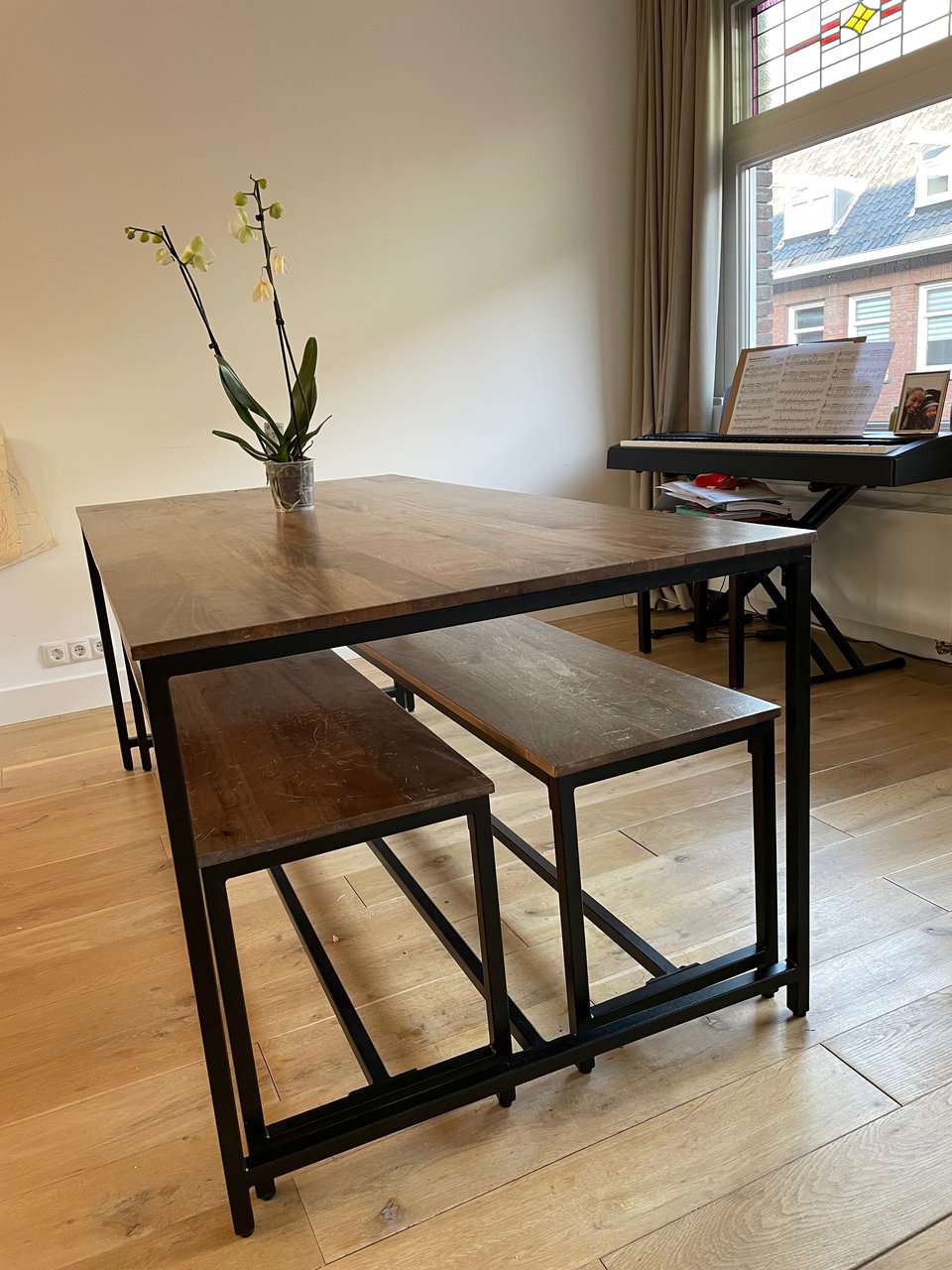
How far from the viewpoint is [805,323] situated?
343cm

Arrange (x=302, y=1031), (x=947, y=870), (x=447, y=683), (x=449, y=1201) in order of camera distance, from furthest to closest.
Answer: (x=947, y=870)
(x=447, y=683)
(x=302, y=1031)
(x=449, y=1201)

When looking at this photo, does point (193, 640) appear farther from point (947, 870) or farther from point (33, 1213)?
point (947, 870)

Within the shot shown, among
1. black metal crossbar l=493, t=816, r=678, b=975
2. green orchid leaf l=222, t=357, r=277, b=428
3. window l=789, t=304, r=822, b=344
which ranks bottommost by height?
black metal crossbar l=493, t=816, r=678, b=975

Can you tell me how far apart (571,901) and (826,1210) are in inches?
17.8

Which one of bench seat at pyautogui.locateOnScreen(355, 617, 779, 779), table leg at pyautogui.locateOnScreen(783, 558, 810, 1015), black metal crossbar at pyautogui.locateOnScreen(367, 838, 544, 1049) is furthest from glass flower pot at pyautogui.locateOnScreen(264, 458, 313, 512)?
table leg at pyautogui.locateOnScreen(783, 558, 810, 1015)

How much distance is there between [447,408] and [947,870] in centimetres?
250

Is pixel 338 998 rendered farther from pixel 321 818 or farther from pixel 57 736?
pixel 57 736

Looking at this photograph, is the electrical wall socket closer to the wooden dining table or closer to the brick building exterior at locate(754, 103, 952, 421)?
the wooden dining table

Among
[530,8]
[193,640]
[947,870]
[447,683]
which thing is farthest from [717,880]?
[530,8]

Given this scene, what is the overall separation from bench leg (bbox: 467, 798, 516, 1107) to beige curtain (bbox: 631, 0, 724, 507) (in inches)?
108

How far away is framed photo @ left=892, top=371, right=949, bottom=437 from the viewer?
2602 mm

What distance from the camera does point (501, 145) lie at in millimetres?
3559

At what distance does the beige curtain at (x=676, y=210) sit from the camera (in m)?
3.39

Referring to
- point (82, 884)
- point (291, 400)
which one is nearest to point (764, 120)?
point (291, 400)
